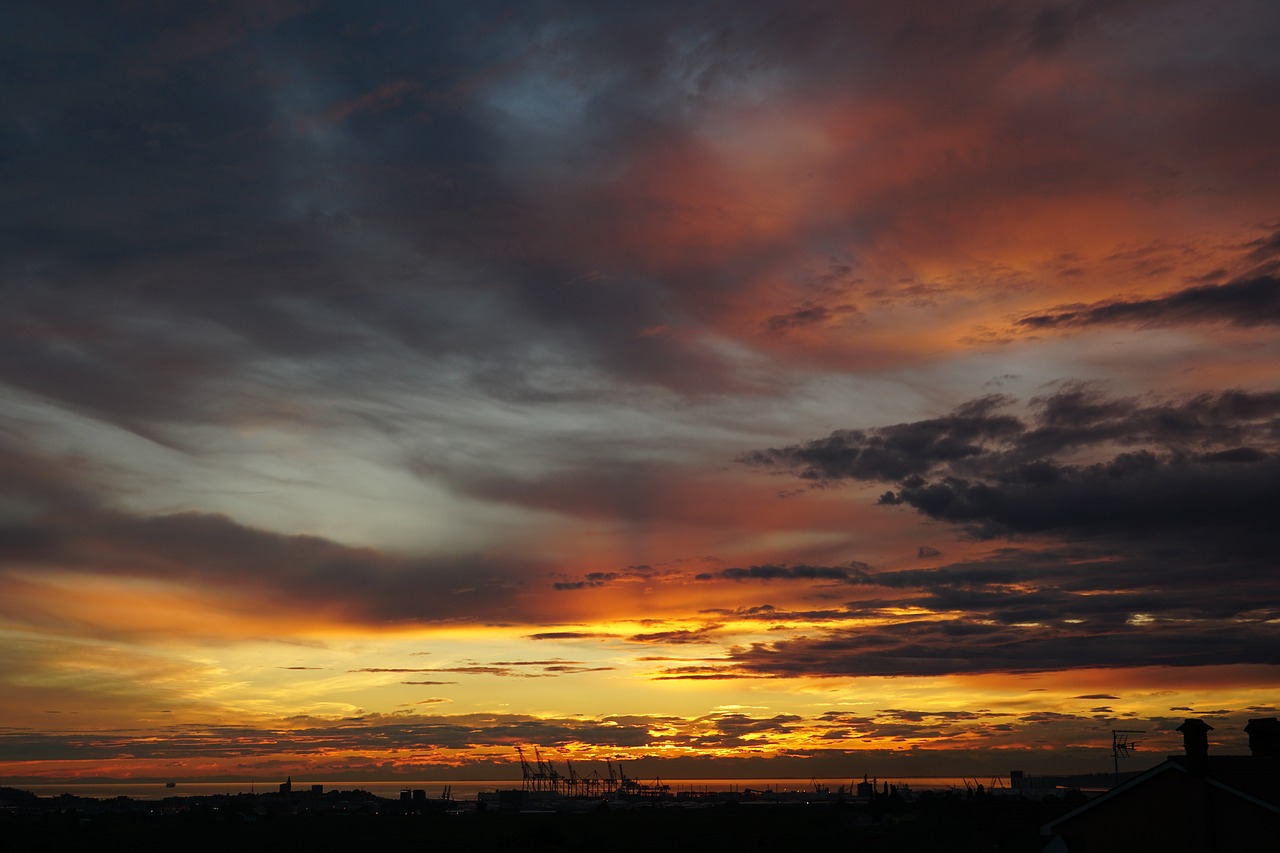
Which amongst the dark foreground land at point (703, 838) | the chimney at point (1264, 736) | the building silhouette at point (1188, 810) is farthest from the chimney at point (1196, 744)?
the chimney at point (1264, 736)

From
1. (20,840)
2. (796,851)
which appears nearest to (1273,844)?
(796,851)

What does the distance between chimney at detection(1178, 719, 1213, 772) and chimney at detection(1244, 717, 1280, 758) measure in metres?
15.5

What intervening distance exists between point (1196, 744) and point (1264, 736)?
18.9 m

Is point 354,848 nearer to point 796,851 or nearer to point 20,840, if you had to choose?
point 20,840

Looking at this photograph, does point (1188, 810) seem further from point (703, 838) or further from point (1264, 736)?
point (703, 838)

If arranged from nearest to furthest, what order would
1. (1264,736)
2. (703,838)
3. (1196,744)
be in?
(1196,744)
(1264,736)
(703,838)

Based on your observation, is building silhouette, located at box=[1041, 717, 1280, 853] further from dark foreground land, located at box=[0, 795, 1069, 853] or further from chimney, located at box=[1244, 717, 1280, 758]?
chimney, located at box=[1244, 717, 1280, 758]

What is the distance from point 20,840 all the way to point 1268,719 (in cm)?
18501

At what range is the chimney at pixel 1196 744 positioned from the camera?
159 ft

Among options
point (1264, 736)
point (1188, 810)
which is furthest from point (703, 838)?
point (1188, 810)

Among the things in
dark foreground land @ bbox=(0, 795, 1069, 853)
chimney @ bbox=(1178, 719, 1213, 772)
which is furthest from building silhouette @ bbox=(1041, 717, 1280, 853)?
dark foreground land @ bbox=(0, 795, 1069, 853)

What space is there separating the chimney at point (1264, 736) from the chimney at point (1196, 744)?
15.5 m

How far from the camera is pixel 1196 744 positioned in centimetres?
4841

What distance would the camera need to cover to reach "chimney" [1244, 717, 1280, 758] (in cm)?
6141
